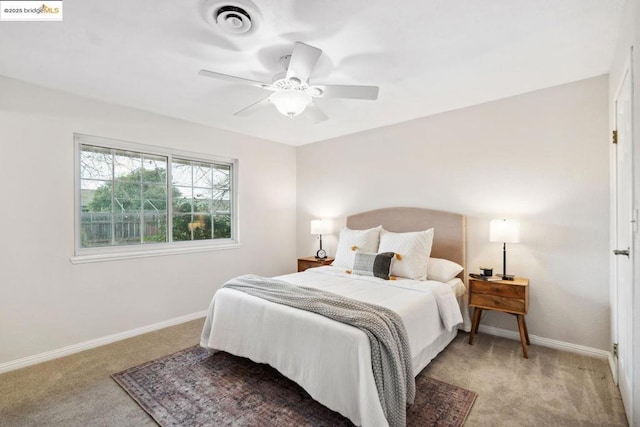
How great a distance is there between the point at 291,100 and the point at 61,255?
8.46 ft

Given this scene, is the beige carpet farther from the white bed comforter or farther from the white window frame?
the white window frame

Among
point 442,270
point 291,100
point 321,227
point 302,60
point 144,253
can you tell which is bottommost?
point 442,270

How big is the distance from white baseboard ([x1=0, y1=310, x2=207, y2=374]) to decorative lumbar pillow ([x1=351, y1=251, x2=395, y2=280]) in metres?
2.18

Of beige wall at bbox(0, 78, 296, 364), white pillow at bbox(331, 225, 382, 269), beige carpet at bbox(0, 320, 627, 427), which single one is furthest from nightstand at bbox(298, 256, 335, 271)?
beige carpet at bbox(0, 320, 627, 427)

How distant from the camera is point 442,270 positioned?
3.12 meters

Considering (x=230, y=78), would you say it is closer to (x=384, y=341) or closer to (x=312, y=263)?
(x=384, y=341)

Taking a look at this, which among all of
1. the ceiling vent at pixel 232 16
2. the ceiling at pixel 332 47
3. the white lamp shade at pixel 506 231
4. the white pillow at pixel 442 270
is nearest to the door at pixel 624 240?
the ceiling at pixel 332 47

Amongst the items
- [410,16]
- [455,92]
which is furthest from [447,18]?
[455,92]

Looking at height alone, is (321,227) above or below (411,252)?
above

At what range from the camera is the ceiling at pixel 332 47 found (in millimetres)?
1784

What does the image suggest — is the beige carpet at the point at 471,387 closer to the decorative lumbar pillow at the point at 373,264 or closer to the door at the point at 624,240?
the door at the point at 624,240

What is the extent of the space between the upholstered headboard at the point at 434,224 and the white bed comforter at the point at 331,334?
0.65 meters

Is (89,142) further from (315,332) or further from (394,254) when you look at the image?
(394,254)

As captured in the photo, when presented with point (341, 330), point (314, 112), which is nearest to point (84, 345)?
point (341, 330)
